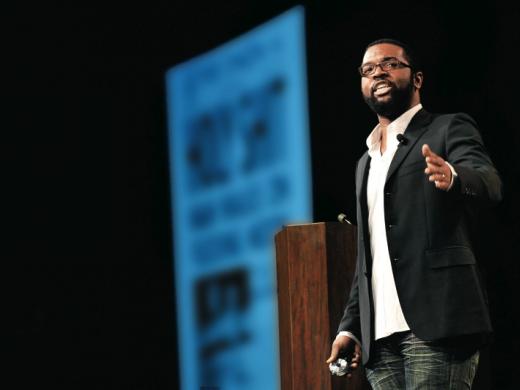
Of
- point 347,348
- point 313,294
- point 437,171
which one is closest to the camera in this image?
point 437,171

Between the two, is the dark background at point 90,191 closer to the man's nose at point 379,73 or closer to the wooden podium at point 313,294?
the wooden podium at point 313,294

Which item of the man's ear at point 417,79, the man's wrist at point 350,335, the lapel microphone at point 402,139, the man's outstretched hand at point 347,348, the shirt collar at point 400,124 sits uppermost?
the man's ear at point 417,79

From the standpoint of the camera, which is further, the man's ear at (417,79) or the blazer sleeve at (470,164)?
the man's ear at (417,79)

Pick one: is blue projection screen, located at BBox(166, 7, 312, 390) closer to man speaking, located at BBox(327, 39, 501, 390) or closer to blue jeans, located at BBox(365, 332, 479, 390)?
man speaking, located at BBox(327, 39, 501, 390)

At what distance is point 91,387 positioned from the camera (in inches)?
178

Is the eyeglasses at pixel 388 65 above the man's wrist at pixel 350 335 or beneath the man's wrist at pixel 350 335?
above

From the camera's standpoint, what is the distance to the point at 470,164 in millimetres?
1728

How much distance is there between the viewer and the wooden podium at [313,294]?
102 inches

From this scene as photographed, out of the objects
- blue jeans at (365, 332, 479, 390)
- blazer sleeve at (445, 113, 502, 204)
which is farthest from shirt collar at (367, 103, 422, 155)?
blue jeans at (365, 332, 479, 390)

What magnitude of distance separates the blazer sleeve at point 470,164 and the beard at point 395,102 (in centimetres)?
14

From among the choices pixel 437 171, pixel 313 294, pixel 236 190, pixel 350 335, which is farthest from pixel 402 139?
pixel 236 190

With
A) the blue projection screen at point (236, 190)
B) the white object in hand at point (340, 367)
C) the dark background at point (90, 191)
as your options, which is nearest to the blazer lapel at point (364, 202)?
the white object in hand at point (340, 367)

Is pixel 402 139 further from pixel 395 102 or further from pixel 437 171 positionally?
pixel 437 171

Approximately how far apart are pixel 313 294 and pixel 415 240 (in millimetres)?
872
